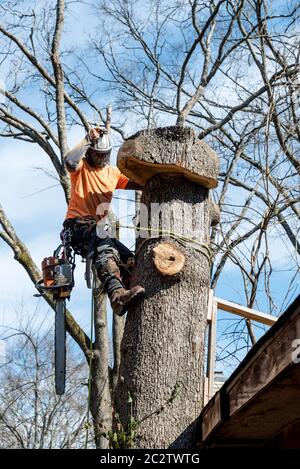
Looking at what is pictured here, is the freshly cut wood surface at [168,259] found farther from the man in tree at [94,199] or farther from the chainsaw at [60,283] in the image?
the chainsaw at [60,283]

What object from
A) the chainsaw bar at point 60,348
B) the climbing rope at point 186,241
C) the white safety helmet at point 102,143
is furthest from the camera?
the white safety helmet at point 102,143

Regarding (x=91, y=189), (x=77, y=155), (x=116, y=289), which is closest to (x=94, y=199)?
(x=91, y=189)

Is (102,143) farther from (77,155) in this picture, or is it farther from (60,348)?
(60,348)

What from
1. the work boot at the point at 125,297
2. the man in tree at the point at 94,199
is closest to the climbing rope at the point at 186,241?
the work boot at the point at 125,297

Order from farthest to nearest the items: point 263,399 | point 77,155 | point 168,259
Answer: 1. point 77,155
2. point 168,259
3. point 263,399

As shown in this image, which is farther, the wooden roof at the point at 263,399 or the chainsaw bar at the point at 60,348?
the chainsaw bar at the point at 60,348

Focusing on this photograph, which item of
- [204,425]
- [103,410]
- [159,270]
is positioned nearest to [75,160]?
[159,270]

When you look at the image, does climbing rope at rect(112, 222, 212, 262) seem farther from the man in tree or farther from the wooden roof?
the wooden roof

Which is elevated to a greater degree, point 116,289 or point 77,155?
point 77,155

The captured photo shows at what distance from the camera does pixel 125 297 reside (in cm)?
401

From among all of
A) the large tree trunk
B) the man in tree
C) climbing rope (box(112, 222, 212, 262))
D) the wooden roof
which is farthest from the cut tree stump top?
the wooden roof

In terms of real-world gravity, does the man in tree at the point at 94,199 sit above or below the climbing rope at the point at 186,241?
above

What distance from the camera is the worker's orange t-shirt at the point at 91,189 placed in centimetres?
504

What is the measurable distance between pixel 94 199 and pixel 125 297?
1270 millimetres
